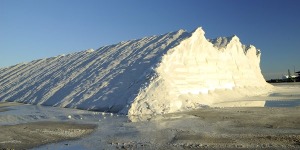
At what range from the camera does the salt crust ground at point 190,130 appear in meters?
7.21

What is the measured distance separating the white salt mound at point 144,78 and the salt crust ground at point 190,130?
1.90 metres

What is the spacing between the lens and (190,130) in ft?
29.3

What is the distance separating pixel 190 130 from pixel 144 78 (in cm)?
654

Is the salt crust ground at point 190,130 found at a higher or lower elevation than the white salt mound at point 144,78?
lower

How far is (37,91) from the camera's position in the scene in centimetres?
2052

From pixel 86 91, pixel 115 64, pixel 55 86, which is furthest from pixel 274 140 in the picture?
pixel 55 86

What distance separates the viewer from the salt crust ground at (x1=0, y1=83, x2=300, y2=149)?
23.7 ft

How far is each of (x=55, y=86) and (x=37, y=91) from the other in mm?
1504

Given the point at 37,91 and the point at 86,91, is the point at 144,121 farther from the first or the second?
the point at 37,91

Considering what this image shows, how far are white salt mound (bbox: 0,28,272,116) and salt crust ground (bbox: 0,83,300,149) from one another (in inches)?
74.8

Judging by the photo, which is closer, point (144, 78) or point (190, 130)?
point (190, 130)

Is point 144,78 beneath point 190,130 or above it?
above

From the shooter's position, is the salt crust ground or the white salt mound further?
the white salt mound

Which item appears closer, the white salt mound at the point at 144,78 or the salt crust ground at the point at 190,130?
the salt crust ground at the point at 190,130
